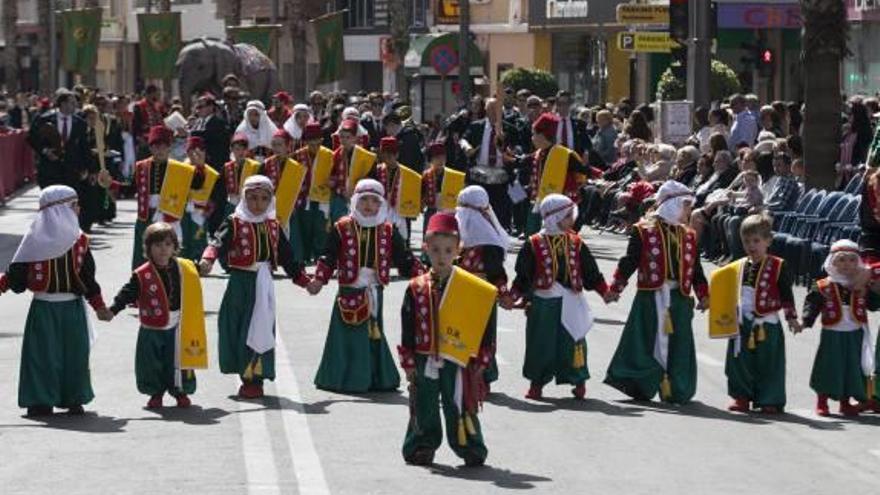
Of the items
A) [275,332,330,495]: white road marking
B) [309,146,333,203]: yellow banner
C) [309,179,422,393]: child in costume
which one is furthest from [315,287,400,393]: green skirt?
[309,146,333,203]: yellow banner

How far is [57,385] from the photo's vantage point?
50.0 feet

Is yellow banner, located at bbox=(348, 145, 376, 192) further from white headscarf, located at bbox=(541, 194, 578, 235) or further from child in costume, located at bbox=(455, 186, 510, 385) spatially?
white headscarf, located at bbox=(541, 194, 578, 235)

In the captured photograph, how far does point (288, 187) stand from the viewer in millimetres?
26266

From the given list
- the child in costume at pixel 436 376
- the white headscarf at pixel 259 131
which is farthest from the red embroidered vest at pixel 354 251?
the white headscarf at pixel 259 131

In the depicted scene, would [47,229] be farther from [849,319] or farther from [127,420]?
[849,319]

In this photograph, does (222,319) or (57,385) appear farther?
(222,319)

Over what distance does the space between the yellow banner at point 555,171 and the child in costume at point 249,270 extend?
344 inches

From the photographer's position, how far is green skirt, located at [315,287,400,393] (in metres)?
16.5

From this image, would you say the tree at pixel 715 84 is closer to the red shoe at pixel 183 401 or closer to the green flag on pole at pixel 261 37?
the green flag on pole at pixel 261 37

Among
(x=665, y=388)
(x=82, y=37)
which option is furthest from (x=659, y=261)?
(x=82, y=37)

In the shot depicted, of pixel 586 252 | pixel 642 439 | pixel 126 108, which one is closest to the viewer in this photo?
pixel 642 439

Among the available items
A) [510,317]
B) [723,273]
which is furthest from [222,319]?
[510,317]

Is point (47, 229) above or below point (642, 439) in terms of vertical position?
above

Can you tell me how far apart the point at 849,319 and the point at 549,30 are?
45.6 metres
